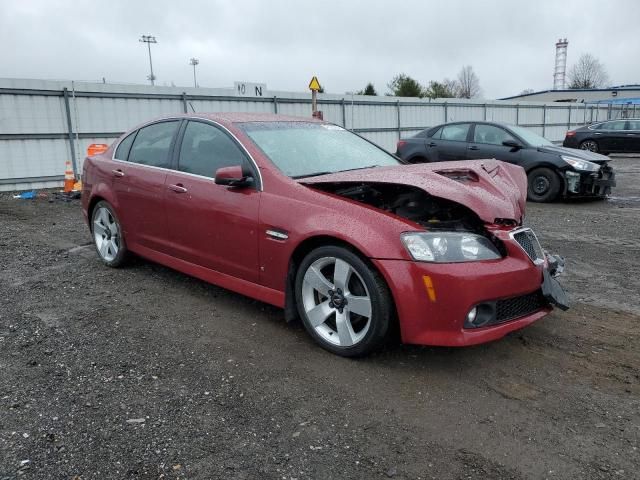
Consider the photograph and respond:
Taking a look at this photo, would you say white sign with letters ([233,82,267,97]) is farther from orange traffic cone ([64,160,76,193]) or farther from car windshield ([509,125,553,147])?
car windshield ([509,125,553,147])

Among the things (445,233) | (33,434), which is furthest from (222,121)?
(33,434)

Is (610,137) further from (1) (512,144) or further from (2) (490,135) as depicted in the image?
(1) (512,144)

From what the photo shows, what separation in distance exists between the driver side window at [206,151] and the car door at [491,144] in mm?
7079

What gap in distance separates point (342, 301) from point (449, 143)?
8116mm

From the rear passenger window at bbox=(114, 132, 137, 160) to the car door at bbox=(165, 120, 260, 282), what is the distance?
917 millimetres

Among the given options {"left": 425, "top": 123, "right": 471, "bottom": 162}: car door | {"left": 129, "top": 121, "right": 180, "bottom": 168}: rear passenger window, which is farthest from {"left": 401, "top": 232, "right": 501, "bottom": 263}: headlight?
{"left": 425, "top": 123, "right": 471, "bottom": 162}: car door

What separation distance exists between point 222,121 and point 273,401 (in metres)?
2.31

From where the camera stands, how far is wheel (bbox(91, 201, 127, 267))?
5.16 m

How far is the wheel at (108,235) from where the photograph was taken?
5.16m

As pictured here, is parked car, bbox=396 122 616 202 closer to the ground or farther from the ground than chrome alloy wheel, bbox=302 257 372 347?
farther from the ground

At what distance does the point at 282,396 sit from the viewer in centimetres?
293

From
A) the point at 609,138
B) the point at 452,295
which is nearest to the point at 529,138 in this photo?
the point at 452,295

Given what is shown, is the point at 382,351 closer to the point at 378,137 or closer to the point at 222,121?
the point at 222,121

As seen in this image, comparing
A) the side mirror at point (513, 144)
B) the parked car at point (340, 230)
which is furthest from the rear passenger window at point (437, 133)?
the parked car at point (340, 230)
